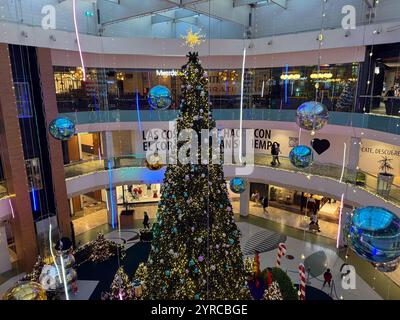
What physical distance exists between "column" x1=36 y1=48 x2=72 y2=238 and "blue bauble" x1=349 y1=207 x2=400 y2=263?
1126 centimetres

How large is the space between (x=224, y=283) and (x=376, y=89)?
12.2 meters

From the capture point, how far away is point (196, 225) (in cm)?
508

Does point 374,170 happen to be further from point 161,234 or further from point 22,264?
point 22,264

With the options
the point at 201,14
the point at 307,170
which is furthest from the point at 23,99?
the point at 307,170

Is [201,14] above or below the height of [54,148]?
above

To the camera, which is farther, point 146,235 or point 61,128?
point 146,235

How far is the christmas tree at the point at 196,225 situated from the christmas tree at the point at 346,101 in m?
9.27

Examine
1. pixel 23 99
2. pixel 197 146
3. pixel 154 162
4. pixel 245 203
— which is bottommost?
pixel 245 203

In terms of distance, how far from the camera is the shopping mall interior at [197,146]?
5.16 meters

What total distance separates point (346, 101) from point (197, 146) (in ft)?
33.0

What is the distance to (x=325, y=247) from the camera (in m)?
13.3

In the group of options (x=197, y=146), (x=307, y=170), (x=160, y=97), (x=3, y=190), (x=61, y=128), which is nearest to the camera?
(x=197, y=146)

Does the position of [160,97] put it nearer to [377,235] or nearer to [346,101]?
[377,235]

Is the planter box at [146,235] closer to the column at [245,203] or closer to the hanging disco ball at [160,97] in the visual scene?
the column at [245,203]
